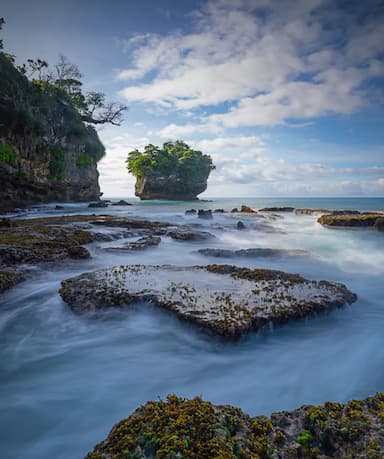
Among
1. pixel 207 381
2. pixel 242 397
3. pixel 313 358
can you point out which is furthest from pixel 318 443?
pixel 313 358

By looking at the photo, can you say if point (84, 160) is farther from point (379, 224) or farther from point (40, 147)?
point (379, 224)

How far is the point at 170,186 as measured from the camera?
59.5 m

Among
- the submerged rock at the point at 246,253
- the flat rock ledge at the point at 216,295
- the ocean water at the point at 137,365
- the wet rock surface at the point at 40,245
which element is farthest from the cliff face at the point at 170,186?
the ocean water at the point at 137,365

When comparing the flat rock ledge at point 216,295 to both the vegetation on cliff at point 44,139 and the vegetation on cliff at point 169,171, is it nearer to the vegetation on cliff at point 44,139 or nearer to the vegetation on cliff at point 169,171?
the vegetation on cliff at point 44,139

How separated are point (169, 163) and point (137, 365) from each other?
58.0 m

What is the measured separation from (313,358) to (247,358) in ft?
2.47

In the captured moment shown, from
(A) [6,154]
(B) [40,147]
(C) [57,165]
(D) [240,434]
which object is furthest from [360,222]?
(C) [57,165]

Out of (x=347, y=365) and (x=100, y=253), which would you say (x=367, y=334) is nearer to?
(x=347, y=365)

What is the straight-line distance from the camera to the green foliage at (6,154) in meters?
20.0

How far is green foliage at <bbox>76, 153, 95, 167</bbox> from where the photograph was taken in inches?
1421

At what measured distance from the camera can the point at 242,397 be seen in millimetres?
2471

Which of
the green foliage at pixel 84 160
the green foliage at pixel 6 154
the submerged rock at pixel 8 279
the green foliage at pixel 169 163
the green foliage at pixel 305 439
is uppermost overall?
the green foliage at pixel 169 163

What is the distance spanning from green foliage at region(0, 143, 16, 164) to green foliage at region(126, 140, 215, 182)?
3773 centimetres

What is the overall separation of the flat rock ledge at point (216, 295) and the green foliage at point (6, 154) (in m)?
20.3
